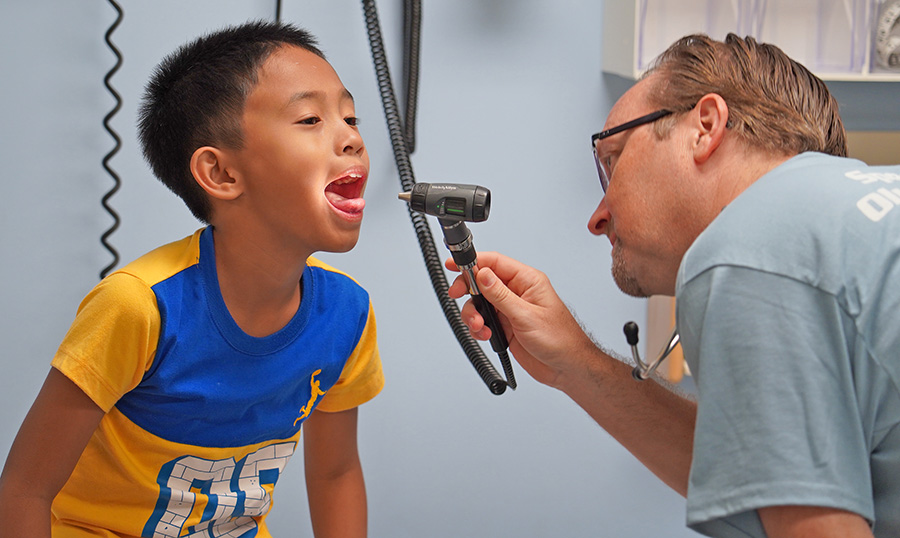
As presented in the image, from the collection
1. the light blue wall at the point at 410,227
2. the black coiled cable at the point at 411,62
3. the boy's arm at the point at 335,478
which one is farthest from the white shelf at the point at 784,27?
the boy's arm at the point at 335,478

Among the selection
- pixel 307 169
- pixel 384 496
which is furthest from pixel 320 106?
pixel 384 496

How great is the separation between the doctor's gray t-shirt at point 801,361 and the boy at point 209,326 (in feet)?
1.70

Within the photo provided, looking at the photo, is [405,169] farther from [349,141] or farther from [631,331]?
[631,331]

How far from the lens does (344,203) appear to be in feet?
3.42

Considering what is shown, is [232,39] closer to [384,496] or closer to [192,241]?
[192,241]

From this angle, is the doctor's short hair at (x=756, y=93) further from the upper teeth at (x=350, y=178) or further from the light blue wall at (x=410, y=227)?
the light blue wall at (x=410, y=227)

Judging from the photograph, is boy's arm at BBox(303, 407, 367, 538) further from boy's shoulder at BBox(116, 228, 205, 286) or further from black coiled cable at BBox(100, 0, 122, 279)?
black coiled cable at BBox(100, 0, 122, 279)

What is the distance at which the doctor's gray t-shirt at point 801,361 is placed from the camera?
0.67 meters

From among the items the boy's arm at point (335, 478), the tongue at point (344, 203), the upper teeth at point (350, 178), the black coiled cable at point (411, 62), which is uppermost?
the black coiled cable at point (411, 62)

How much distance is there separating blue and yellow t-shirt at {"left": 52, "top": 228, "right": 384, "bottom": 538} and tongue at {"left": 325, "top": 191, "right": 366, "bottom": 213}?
17cm

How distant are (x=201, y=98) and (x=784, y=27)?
45.5 inches

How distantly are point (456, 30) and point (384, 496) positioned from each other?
989mm

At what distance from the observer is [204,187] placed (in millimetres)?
1042

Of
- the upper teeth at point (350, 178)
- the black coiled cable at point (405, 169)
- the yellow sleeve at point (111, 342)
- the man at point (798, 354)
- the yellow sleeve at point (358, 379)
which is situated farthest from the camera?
the black coiled cable at point (405, 169)
